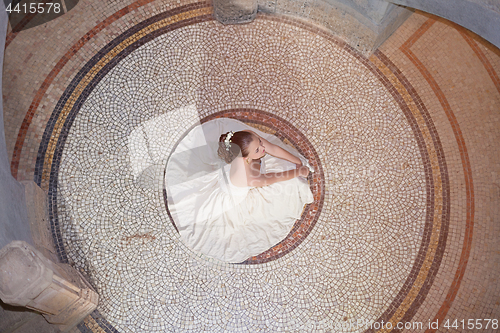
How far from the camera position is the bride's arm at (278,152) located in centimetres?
445

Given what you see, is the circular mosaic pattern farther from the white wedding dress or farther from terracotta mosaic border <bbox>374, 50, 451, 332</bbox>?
the white wedding dress

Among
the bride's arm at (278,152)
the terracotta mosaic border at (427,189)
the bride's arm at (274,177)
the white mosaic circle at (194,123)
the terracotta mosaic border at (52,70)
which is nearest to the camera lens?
the bride's arm at (274,177)

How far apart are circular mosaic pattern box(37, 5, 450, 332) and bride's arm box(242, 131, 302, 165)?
67cm

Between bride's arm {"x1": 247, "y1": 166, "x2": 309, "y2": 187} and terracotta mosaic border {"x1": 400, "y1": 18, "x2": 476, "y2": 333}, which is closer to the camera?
bride's arm {"x1": 247, "y1": 166, "x2": 309, "y2": 187}

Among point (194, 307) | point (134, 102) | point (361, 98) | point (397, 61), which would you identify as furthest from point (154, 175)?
point (397, 61)

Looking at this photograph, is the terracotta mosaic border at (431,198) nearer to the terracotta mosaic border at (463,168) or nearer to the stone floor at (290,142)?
the stone floor at (290,142)

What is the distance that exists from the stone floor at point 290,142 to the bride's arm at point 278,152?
60cm

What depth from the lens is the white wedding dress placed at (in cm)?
452

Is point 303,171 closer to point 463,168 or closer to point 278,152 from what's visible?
point 278,152

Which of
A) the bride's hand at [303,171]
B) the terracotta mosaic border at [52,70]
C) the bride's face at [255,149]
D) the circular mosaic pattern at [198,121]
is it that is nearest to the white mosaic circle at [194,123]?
the circular mosaic pattern at [198,121]

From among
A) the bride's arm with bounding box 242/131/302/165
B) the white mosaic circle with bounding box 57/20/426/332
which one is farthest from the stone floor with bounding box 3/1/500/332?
the bride's arm with bounding box 242/131/302/165

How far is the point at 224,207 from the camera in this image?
450 cm

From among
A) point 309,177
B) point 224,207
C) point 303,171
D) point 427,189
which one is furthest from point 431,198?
point 224,207

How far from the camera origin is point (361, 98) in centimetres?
536
